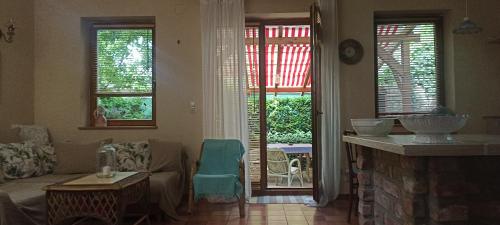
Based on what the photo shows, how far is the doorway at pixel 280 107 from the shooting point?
4.99 metres

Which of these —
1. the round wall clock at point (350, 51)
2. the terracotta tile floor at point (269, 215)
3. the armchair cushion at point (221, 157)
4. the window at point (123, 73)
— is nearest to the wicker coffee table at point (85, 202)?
the terracotta tile floor at point (269, 215)

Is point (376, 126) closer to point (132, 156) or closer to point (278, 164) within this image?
point (132, 156)

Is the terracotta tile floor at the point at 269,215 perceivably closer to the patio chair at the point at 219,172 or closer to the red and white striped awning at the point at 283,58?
the patio chair at the point at 219,172

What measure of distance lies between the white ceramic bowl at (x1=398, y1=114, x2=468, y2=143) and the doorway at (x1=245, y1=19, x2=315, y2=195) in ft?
8.26

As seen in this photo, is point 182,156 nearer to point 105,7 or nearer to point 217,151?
point 217,151

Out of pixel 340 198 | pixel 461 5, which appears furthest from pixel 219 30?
pixel 461 5

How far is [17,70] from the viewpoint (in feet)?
14.7

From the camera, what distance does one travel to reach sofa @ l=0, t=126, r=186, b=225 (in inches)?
145

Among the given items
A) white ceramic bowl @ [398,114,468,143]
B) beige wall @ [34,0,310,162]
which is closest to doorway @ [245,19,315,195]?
beige wall @ [34,0,310,162]

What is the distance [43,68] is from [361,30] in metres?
4.06

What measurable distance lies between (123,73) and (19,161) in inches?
65.9

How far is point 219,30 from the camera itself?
4617 millimetres

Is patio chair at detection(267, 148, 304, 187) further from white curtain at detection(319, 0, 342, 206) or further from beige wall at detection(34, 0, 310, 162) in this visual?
beige wall at detection(34, 0, 310, 162)

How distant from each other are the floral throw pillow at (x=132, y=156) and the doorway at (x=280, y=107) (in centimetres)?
139
